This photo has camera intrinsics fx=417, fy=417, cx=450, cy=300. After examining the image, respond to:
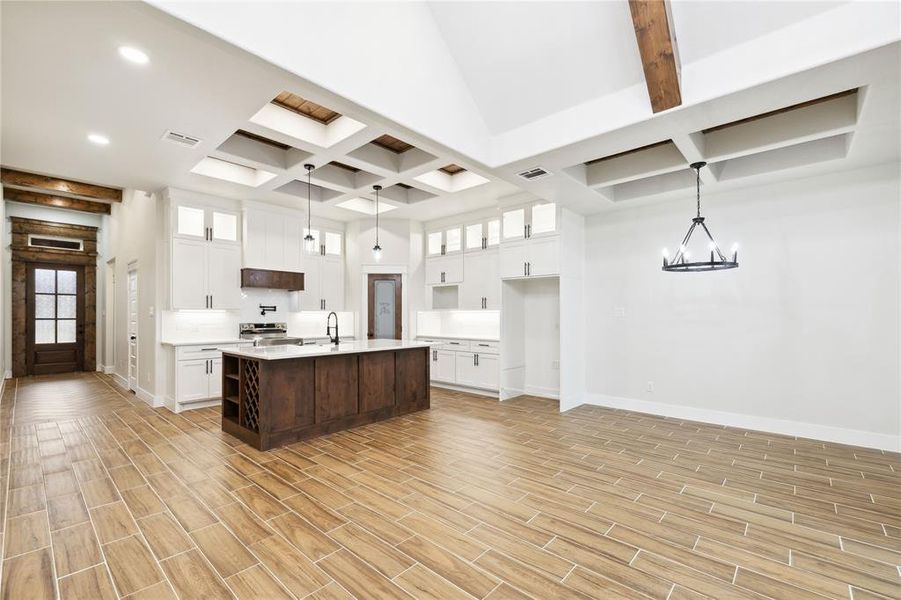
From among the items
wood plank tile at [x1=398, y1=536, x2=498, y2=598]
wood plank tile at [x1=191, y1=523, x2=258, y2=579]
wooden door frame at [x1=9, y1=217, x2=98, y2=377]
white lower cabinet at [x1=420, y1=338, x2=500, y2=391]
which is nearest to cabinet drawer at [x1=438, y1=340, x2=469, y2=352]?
white lower cabinet at [x1=420, y1=338, x2=500, y2=391]

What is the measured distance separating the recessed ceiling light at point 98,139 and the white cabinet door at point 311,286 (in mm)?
3460

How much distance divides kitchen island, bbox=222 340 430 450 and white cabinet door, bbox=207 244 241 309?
6.10 feet

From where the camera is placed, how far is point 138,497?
3092mm

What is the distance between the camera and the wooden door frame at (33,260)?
8.59 metres

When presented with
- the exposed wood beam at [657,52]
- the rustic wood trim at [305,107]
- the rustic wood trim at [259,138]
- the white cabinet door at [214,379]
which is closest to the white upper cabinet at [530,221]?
the exposed wood beam at [657,52]

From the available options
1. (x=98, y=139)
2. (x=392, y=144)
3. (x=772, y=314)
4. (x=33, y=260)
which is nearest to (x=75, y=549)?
(x=98, y=139)

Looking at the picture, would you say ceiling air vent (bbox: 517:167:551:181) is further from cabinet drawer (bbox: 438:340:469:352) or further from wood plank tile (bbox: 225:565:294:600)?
wood plank tile (bbox: 225:565:294:600)

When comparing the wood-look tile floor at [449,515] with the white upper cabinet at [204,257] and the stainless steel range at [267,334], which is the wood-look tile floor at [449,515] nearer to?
the stainless steel range at [267,334]

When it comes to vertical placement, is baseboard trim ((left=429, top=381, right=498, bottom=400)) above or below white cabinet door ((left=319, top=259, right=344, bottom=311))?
below

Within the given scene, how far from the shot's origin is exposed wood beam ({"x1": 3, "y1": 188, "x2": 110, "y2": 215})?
7764 mm

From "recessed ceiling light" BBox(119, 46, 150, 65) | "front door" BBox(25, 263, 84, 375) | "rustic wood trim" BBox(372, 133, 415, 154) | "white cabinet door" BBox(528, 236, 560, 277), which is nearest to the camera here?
"recessed ceiling light" BBox(119, 46, 150, 65)

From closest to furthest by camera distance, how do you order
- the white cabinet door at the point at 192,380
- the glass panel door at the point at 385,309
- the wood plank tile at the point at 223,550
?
the wood plank tile at the point at 223,550
the white cabinet door at the point at 192,380
the glass panel door at the point at 385,309

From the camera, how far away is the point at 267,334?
694 centimetres

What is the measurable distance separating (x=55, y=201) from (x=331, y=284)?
18.6ft
